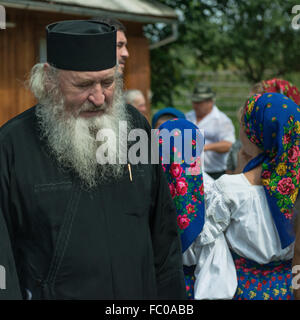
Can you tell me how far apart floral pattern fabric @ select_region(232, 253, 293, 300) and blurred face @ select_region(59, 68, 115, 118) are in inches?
49.4

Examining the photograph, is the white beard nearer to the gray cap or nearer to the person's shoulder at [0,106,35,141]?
the person's shoulder at [0,106,35,141]

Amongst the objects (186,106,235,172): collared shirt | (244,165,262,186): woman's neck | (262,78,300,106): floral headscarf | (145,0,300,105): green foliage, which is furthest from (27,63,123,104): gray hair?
(145,0,300,105): green foliage

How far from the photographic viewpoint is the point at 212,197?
3.12m

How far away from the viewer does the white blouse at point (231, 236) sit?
3.05 meters

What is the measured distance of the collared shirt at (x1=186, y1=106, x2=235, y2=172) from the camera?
7.63 m

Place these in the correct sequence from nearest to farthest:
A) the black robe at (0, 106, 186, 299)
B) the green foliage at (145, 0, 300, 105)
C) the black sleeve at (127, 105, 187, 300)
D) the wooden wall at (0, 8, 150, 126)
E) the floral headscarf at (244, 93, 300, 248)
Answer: the black robe at (0, 106, 186, 299), the black sleeve at (127, 105, 187, 300), the floral headscarf at (244, 93, 300, 248), the wooden wall at (0, 8, 150, 126), the green foliage at (145, 0, 300, 105)

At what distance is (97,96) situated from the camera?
96.4 inches

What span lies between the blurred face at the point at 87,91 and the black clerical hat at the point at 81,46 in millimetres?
37

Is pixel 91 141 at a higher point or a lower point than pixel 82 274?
higher

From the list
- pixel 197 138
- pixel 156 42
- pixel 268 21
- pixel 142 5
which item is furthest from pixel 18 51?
pixel 268 21

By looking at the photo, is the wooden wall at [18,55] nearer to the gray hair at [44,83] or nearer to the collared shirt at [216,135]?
the collared shirt at [216,135]

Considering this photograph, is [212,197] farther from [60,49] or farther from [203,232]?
[60,49]

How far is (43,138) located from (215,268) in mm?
1226

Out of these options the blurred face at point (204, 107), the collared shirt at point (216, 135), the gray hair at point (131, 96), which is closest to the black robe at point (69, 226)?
the gray hair at point (131, 96)
